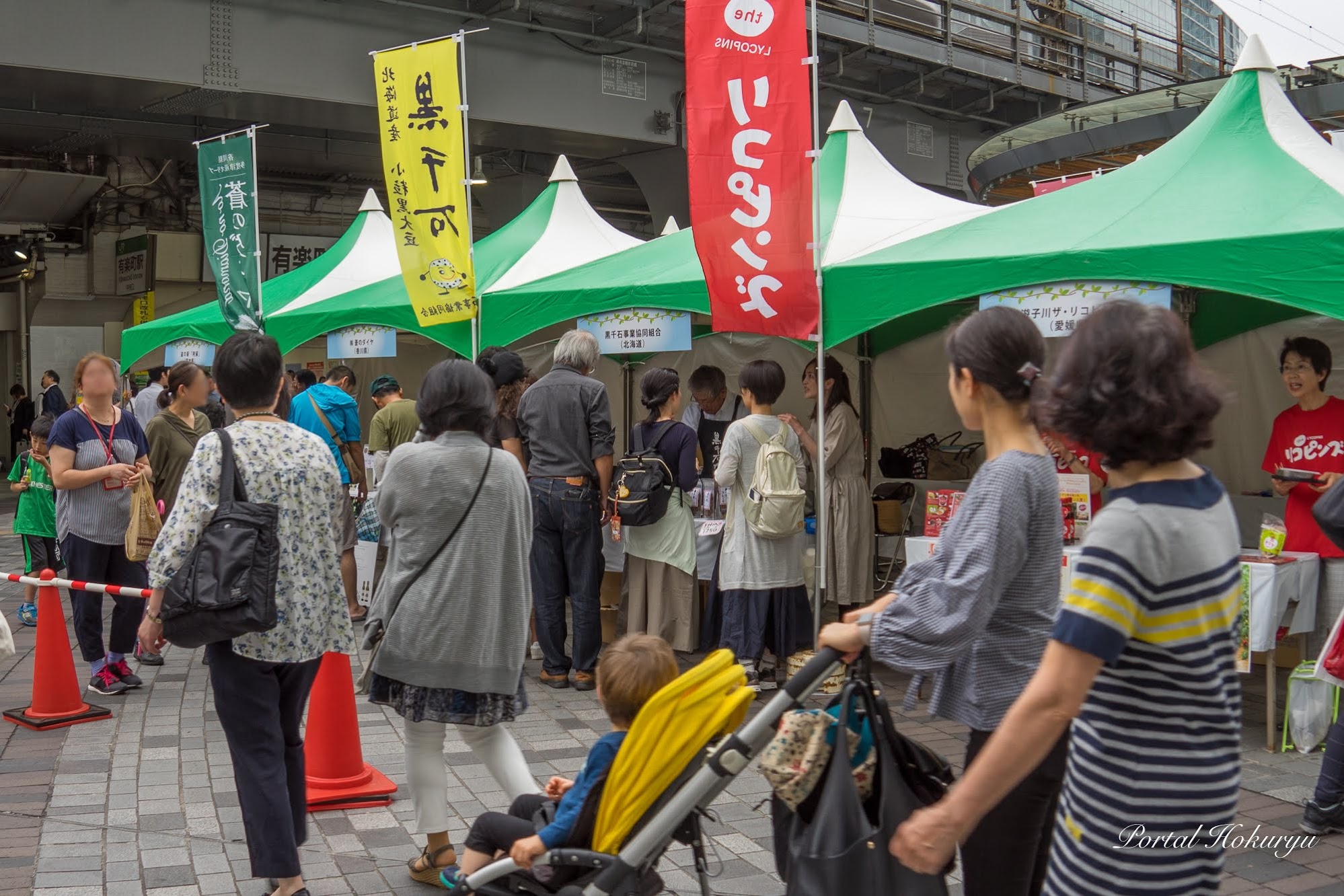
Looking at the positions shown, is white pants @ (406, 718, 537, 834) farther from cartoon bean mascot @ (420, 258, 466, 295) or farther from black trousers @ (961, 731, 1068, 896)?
cartoon bean mascot @ (420, 258, 466, 295)

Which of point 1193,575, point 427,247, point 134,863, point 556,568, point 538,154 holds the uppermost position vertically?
point 538,154

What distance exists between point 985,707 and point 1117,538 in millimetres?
717

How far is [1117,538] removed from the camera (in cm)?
190

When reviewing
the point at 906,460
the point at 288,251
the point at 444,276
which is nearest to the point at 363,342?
the point at 444,276

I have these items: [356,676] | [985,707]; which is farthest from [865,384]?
[985,707]

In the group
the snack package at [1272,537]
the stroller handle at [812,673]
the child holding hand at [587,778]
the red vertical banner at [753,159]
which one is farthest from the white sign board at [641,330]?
the stroller handle at [812,673]

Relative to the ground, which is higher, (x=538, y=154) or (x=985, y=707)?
(x=538, y=154)

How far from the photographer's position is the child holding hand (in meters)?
2.97

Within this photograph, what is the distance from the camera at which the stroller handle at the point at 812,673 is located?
94.7 inches

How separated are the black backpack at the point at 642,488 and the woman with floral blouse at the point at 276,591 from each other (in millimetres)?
3151

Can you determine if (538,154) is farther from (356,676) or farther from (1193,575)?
(1193,575)

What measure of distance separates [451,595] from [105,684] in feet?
12.9

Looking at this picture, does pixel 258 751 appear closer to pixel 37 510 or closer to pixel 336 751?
pixel 336 751

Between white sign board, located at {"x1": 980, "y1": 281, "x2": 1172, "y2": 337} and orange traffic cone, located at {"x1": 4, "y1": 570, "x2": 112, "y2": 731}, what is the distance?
4808mm
